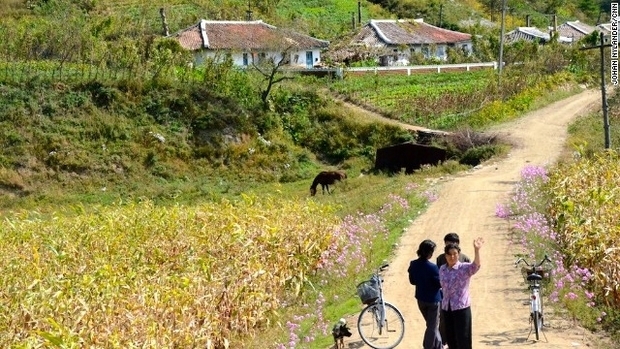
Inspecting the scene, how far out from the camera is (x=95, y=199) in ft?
84.9

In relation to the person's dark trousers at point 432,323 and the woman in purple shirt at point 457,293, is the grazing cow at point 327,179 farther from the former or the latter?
the woman in purple shirt at point 457,293

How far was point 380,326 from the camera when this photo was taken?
9.50 m

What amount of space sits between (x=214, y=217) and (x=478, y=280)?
4.67 metres

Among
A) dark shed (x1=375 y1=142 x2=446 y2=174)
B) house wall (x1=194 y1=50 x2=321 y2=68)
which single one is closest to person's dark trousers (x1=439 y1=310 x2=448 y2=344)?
dark shed (x1=375 y1=142 x2=446 y2=174)

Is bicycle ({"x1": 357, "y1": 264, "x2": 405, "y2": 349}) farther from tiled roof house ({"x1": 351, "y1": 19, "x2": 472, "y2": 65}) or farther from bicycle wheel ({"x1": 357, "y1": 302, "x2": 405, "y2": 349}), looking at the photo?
tiled roof house ({"x1": 351, "y1": 19, "x2": 472, "y2": 65})

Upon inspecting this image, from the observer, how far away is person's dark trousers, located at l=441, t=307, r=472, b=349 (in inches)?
319

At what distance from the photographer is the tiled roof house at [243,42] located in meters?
40.0

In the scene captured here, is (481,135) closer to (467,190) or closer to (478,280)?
(467,190)

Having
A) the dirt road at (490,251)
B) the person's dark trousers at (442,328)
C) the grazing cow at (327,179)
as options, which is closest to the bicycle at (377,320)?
the dirt road at (490,251)

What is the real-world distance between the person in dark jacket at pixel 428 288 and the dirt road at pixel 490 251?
115 cm

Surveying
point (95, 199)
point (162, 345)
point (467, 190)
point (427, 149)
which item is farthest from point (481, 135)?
point (162, 345)

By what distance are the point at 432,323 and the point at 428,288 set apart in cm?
42

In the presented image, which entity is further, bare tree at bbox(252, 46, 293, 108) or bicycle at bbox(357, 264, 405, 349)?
bare tree at bbox(252, 46, 293, 108)

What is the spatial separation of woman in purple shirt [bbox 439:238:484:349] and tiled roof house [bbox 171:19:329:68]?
30.6m
